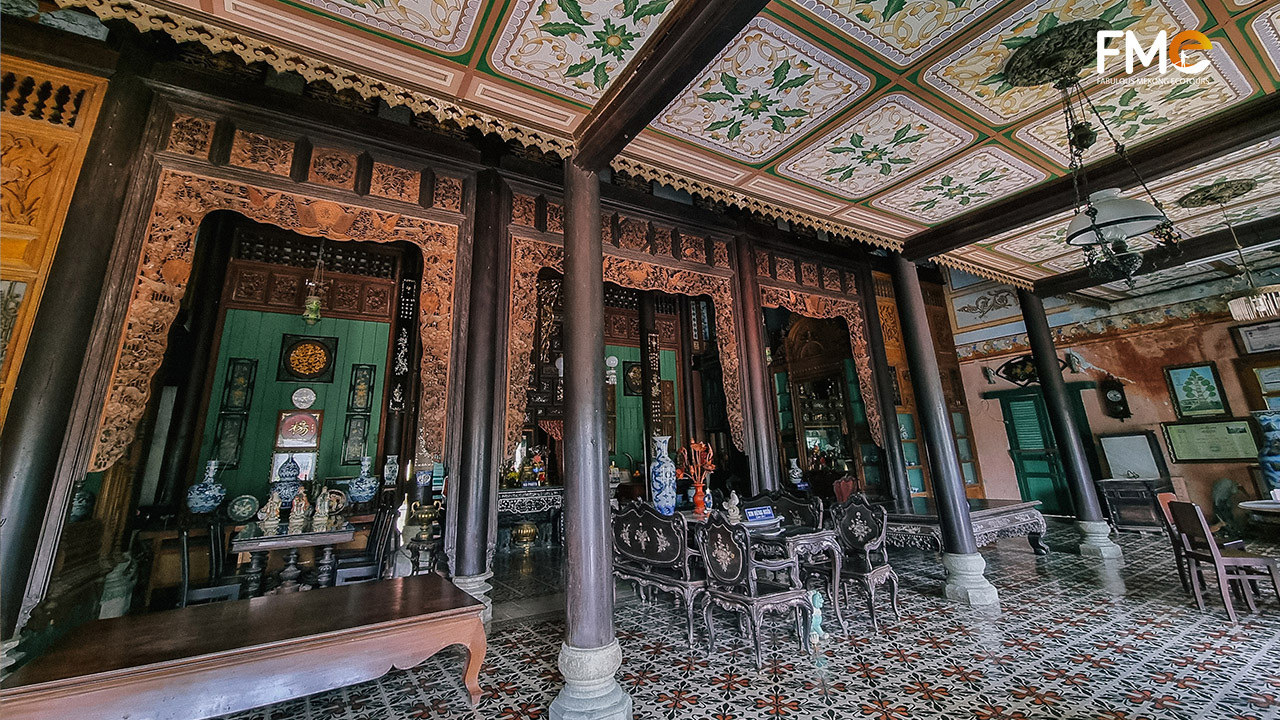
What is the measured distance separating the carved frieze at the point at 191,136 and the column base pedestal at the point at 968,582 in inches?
249

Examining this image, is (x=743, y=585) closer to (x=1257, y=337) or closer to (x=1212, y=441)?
(x=1212, y=441)

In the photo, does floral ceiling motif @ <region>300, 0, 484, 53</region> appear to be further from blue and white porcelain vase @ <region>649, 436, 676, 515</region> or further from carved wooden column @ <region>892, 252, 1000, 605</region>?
carved wooden column @ <region>892, 252, 1000, 605</region>

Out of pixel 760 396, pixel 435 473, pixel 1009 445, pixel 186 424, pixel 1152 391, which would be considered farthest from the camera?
pixel 1009 445

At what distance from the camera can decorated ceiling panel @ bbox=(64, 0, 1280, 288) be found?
2145mm

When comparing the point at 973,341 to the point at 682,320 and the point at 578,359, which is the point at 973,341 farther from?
the point at 578,359

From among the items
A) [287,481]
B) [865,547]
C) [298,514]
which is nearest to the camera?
[865,547]

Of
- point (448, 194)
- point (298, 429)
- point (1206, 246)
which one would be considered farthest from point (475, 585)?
point (1206, 246)

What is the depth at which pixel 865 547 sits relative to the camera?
3.48 meters

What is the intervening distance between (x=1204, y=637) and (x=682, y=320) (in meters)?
6.63

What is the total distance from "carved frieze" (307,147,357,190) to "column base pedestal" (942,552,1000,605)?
566cm

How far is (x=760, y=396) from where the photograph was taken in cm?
480

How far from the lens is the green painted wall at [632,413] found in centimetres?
797

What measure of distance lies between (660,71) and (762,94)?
77 cm

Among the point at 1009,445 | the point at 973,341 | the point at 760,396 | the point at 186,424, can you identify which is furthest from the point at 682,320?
the point at 186,424
